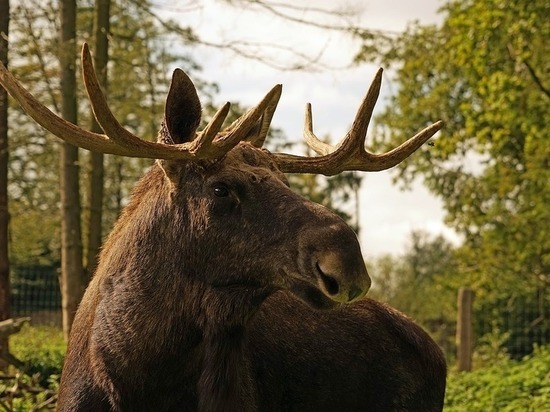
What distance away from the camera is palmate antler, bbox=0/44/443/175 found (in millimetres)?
4363

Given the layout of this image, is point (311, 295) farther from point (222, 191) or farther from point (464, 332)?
point (464, 332)

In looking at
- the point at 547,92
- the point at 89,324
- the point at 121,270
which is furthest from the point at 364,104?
the point at 547,92

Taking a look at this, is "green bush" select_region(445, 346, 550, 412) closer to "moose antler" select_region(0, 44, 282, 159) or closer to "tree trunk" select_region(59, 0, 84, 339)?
"tree trunk" select_region(59, 0, 84, 339)

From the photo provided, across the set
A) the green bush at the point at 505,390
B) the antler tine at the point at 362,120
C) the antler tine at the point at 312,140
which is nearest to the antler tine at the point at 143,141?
the antler tine at the point at 362,120

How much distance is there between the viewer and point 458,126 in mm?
26516

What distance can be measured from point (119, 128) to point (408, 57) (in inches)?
689

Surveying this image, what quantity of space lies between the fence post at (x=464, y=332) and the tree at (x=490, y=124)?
4.52m

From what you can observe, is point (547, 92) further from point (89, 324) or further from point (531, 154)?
point (89, 324)

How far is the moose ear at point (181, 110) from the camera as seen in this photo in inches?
183

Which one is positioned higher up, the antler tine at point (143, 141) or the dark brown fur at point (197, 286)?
the antler tine at point (143, 141)

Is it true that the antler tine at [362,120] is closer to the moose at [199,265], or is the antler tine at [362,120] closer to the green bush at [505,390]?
the moose at [199,265]

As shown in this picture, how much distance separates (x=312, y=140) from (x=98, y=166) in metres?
6.24

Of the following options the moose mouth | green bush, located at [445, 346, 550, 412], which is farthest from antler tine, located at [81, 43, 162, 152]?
green bush, located at [445, 346, 550, 412]

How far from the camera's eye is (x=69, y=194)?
11.0m
